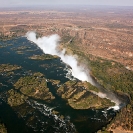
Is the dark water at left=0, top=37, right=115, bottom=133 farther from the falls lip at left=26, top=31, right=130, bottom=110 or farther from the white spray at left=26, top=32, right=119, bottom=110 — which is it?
the white spray at left=26, top=32, right=119, bottom=110

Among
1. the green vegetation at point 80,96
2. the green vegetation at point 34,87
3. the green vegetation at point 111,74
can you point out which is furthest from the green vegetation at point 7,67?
the green vegetation at point 111,74

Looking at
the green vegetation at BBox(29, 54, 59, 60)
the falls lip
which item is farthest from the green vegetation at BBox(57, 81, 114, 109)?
the green vegetation at BBox(29, 54, 59, 60)

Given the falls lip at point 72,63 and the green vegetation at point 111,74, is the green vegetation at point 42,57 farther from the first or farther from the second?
the green vegetation at point 111,74

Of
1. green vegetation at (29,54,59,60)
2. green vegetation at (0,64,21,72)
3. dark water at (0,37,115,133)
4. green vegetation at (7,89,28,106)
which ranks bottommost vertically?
dark water at (0,37,115,133)

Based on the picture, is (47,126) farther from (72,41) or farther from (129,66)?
(72,41)

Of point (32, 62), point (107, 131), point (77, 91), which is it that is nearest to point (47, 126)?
point (107, 131)

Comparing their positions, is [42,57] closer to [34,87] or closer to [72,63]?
[72,63]

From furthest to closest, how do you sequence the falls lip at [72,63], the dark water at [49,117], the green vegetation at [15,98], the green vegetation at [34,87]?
1. the falls lip at [72,63]
2. the green vegetation at [34,87]
3. the green vegetation at [15,98]
4. the dark water at [49,117]

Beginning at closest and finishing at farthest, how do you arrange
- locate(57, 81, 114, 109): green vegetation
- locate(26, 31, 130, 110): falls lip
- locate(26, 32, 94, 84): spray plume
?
locate(57, 81, 114, 109): green vegetation < locate(26, 31, 130, 110): falls lip < locate(26, 32, 94, 84): spray plume
